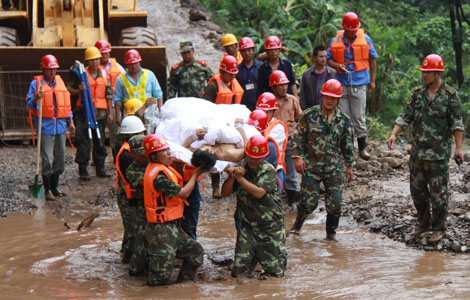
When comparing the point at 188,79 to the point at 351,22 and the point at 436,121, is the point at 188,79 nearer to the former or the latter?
the point at 351,22

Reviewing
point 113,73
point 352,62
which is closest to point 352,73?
point 352,62

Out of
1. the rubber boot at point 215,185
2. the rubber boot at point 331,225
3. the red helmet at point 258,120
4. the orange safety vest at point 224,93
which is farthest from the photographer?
the rubber boot at point 215,185

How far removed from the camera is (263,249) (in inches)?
249

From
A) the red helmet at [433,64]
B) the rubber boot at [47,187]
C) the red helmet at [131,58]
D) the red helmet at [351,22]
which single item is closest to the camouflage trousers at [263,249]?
the red helmet at [433,64]

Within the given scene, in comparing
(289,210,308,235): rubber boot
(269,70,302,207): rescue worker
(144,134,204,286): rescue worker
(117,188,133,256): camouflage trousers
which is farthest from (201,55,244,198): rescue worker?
(144,134,204,286): rescue worker

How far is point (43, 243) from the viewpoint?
7.83 m

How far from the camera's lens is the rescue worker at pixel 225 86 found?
8.75m

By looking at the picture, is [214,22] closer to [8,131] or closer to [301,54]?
[301,54]

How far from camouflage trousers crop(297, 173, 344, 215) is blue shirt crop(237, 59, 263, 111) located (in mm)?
2144

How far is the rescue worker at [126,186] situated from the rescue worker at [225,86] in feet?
7.04

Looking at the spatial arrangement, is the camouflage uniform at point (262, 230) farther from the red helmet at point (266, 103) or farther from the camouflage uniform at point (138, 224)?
the red helmet at point (266, 103)

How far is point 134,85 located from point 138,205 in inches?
133

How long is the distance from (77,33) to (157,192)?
765 centimetres

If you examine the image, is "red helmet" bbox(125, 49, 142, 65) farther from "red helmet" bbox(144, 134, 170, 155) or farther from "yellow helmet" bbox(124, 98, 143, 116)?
"red helmet" bbox(144, 134, 170, 155)
